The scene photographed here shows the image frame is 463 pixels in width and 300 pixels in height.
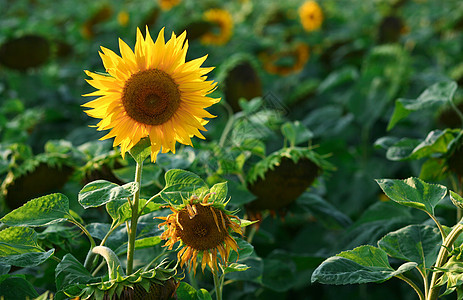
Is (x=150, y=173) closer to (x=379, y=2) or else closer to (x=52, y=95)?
(x=52, y=95)

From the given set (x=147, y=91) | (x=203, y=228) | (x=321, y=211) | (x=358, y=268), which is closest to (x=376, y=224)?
(x=321, y=211)

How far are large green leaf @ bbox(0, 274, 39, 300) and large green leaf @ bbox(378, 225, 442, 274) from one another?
0.61 metres

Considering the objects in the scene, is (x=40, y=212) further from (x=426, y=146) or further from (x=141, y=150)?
(x=426, y=146)

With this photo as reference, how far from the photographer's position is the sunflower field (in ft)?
2.81

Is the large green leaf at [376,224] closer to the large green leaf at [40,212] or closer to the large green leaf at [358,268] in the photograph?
the large green leaf at [358,268]

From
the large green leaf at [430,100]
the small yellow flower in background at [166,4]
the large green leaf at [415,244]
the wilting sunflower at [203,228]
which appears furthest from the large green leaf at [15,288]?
the small yellow flower in background at [166,4]

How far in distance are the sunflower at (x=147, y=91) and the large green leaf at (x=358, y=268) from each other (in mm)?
314

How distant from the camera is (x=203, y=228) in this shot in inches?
33.3

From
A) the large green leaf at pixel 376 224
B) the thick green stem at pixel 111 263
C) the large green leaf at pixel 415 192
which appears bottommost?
the large green leaf at pixel 376 224

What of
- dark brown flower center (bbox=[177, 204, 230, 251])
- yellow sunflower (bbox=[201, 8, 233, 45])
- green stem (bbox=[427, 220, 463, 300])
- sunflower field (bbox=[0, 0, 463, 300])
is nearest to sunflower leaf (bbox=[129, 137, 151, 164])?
sunflower field (bbox=[0, 0, 463, 300])

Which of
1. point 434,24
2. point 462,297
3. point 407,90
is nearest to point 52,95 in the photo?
point 407,90

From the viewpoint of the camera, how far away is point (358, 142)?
2279mm

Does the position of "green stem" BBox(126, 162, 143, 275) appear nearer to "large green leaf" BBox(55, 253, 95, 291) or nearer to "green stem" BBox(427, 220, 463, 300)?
"large green leaf" BBox(55, 253, 95, 291)

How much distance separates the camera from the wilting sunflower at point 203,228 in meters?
0.84
